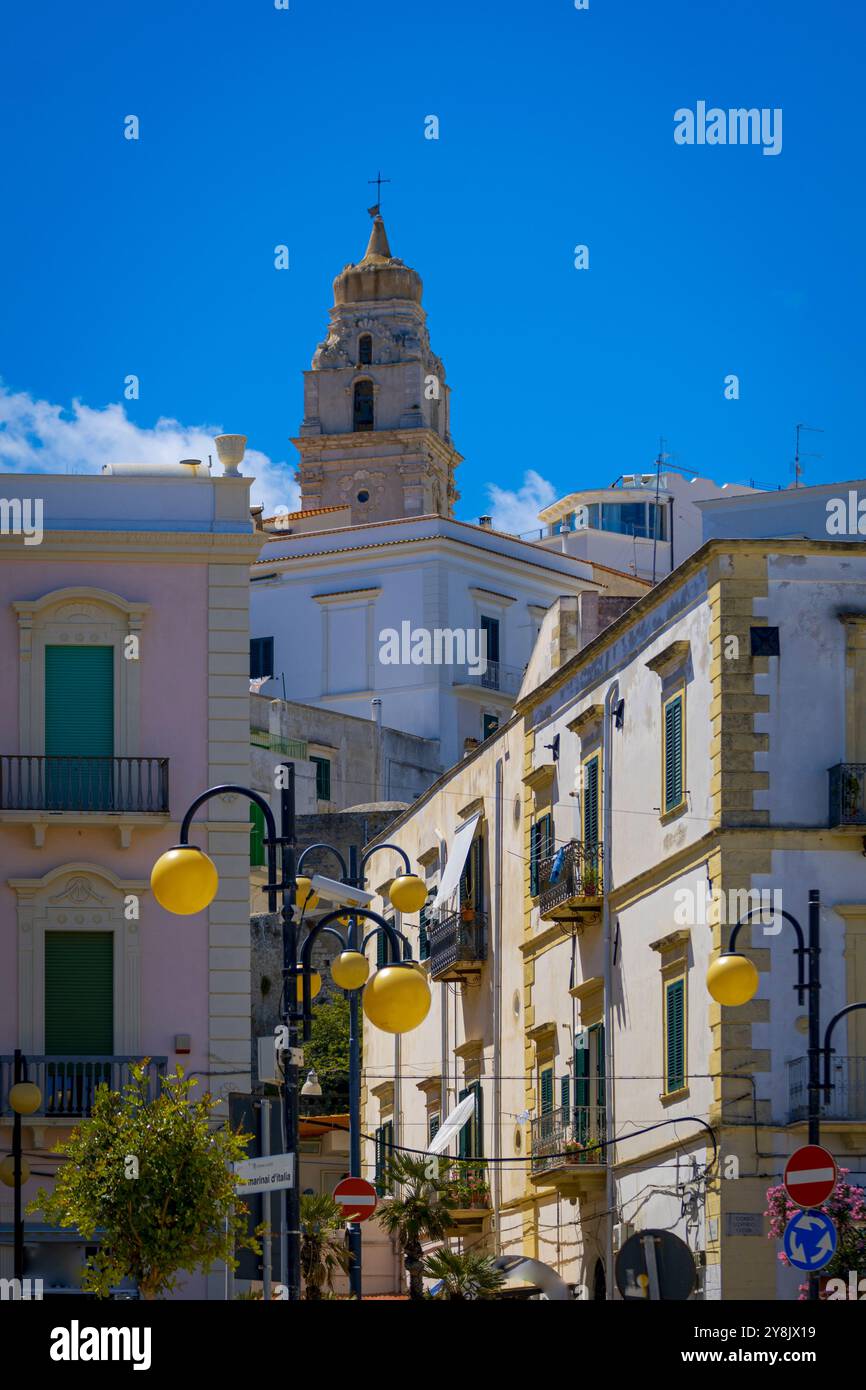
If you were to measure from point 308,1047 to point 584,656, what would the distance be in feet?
76.7

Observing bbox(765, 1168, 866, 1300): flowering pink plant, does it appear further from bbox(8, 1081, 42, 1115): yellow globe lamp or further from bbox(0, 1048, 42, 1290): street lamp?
bbox(8, 1081, 42, 1115): yellow globe lamp

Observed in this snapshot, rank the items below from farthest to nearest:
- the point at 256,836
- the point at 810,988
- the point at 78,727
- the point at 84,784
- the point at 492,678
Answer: the point at 492,678 → the point at 256,836 → the point at 78,727 → the point at 84,784 → the point at 810,988

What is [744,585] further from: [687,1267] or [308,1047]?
[308,1047]

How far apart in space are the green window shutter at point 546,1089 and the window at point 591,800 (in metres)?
3.92

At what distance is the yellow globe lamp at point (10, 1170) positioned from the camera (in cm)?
3053

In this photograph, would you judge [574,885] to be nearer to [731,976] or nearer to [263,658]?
[731,976]

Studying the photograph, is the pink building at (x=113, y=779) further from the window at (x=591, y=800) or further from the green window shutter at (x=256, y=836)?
the green window shutter at (x=256, y=836)

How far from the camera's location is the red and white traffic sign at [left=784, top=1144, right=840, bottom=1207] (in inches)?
891

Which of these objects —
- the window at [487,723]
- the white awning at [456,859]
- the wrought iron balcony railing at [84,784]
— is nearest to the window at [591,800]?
the white awning at [456,859]

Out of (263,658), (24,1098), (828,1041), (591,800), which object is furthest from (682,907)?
(263,658)

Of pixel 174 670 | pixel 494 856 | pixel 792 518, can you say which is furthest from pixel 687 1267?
pixel 494 856

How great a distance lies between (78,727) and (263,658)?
130 ft

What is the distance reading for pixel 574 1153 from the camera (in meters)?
36.0

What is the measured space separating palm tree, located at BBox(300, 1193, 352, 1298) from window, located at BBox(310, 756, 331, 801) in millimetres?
26146
